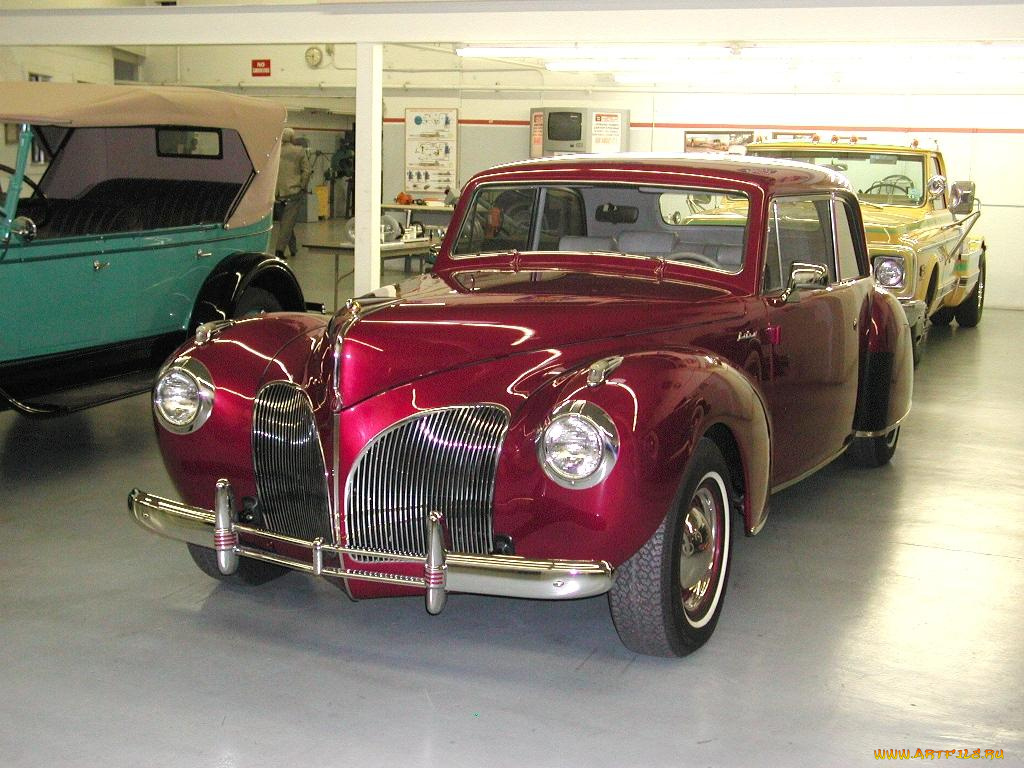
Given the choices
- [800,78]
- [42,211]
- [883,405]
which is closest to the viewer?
[883,405]

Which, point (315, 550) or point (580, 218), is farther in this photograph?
point (580, 218)

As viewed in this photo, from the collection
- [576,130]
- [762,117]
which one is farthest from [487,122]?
[762,117]

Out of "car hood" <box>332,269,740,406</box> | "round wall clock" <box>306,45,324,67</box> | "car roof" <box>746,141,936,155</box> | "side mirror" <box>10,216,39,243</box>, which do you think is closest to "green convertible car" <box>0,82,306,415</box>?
"side mirror" <box>10,216,39,243</box>

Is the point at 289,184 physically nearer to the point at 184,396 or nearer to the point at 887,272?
the point at 887,272

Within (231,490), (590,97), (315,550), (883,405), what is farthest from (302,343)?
(590,97)

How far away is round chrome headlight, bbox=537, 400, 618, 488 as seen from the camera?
3.06 metres

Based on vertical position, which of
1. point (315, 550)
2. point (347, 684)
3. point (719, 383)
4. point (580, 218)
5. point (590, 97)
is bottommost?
point (347, 684)

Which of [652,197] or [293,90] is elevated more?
[293,90]

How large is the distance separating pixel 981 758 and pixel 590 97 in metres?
10.4

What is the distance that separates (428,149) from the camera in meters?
11.6

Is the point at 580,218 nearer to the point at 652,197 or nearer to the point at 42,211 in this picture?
the point at 652,197

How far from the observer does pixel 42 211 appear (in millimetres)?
6961

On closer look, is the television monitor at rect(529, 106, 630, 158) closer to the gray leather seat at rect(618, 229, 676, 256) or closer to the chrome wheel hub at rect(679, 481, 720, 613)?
the gray leather seat at rect(618, 229, 676, 256)

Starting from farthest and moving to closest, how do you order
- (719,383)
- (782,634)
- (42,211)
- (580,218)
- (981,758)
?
(42,211), (580,218), (782,634), (719,383), (981,758)
